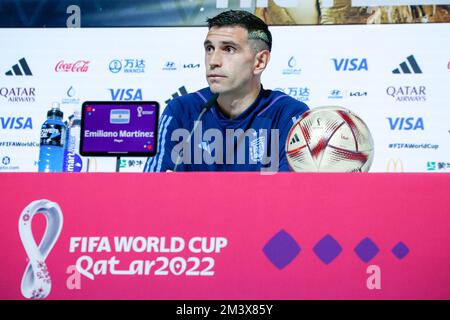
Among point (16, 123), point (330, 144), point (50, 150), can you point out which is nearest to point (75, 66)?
point (16, 123)

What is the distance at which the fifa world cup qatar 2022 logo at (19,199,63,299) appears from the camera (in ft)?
6.98

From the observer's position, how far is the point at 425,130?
4.55 metres

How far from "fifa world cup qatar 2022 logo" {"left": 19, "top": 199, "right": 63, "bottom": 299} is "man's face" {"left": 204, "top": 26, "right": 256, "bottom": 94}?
2.28 meters

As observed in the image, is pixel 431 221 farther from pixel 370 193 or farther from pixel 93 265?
pixel 93 265

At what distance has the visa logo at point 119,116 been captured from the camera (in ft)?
10.2

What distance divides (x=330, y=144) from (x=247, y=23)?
80.2 inches

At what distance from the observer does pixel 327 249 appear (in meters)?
2.05

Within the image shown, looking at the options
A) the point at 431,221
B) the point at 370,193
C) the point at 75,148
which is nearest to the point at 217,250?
the point at 370,193

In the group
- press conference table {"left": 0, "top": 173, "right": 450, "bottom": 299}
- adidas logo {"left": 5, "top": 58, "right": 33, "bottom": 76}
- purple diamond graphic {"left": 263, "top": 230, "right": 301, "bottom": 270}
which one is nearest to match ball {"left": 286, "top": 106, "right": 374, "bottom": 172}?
press conference table {"left": 0, "top": 173, "right": 450, "bottom": 299}

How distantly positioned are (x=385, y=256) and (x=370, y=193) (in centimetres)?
Answer: 20

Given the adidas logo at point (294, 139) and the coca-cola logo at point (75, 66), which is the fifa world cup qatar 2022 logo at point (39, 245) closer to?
the adidas logo at point (294, 139)

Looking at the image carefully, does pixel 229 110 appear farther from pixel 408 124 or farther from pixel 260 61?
pixel 408 124

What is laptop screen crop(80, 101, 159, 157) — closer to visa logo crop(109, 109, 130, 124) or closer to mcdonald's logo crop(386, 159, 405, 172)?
visa logo crop(109, 109, 130, 124)
